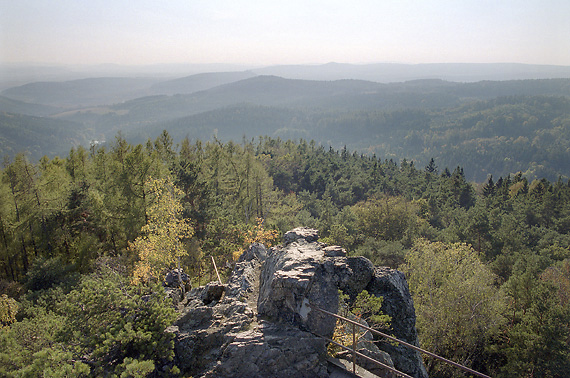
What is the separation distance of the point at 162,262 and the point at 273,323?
12.0 m

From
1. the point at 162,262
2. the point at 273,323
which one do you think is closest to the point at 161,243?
the point at 162,262

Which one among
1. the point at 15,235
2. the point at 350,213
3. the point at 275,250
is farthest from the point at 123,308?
the point at 350,213

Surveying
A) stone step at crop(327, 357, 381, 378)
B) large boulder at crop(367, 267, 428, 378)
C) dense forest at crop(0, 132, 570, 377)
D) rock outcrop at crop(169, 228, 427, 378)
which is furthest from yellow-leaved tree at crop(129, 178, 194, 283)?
stone step at crop(327, 357, 381, 378)

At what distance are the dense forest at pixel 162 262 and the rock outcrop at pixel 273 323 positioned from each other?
1027 mm

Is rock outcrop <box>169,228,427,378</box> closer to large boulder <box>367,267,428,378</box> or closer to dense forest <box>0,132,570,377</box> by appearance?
large boulder <box>367,267,428,378</box>

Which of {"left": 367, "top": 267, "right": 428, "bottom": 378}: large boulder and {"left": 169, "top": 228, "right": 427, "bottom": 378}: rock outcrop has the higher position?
{"left": 169, "top": 228, "right": 427, "bottom": 378}: rock outcrop

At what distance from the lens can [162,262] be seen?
64.4ft

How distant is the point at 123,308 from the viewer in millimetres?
10016

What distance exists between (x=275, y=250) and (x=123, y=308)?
5175 mm

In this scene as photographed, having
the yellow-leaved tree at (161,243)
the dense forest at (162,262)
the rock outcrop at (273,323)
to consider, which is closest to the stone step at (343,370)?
the rock outcrop at (273,323)

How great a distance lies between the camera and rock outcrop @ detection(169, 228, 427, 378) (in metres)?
8.97

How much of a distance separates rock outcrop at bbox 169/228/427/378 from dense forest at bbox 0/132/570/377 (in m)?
1.03

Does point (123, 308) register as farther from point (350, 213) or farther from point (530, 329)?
point (350, 213)

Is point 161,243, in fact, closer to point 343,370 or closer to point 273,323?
point 273,323
